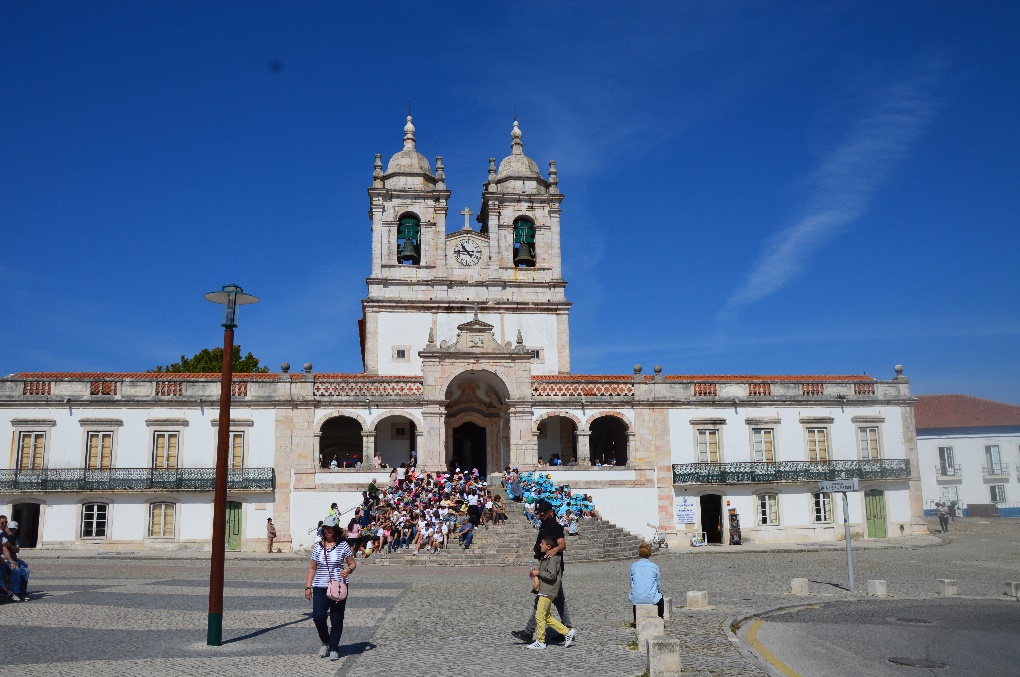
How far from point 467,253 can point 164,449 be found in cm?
1537

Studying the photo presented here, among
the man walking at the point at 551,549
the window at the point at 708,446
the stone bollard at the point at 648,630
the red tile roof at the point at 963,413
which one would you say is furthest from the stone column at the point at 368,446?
the red tile roof at the point at 963,413

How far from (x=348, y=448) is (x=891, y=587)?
22883 mm

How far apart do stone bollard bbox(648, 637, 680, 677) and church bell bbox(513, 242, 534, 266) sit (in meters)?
30.6

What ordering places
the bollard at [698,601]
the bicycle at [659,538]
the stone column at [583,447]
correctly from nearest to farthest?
the bollard at [698,601], the bicycle at [659,538], the stone column at [583,447]

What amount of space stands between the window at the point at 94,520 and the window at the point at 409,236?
1575cm

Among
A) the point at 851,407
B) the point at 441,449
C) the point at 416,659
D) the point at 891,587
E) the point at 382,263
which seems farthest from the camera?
the point at 382,263

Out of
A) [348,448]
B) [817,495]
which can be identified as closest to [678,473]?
[817,495]

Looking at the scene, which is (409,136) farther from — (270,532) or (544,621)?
(544,621)

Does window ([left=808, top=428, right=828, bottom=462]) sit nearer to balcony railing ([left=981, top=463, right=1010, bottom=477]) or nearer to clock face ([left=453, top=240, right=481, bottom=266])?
clock face ([left=453, top=240, right=481, bottom=266])

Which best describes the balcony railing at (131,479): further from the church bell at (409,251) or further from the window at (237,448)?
the church bell at (409,251)

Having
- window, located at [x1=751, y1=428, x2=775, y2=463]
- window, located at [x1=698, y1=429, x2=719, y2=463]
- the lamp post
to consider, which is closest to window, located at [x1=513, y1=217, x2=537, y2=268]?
window, located at [x1=698, y1=429, x2=719, y2=463]

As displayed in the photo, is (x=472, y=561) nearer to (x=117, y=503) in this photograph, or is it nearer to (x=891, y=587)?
(x=891, y=587)

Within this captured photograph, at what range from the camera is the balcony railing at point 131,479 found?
29.3 meters

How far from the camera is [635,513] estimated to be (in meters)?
31.3
